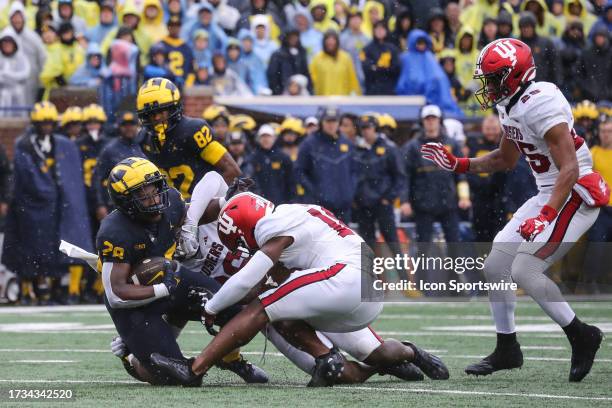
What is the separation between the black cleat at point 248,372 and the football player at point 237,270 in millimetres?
173

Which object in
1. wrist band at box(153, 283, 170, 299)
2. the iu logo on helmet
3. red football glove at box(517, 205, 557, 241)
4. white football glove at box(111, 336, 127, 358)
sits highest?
the iu logo on helmet

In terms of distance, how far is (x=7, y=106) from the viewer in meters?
15.7

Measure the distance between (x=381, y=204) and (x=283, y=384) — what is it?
6774 mm

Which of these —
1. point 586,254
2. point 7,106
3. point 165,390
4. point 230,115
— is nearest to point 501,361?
point 165,390

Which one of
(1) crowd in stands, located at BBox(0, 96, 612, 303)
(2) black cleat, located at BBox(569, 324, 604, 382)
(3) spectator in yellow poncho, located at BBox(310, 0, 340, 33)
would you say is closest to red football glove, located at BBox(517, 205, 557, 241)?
(2) black cleat, located at BBox(569, 324, 604, 382)

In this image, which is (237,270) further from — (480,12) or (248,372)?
(480,12)

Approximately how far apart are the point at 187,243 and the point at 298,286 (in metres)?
1.01

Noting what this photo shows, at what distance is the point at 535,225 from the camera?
23.0 feet

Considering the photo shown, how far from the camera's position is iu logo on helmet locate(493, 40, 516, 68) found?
7477 mm

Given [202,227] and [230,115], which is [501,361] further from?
[230,115]

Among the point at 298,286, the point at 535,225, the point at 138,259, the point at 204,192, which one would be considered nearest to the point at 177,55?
the point at 204,192

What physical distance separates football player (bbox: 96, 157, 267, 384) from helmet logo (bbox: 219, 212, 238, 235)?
0.35 m

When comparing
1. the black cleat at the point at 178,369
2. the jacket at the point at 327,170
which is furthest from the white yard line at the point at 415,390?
the jacket at the point at 327,170

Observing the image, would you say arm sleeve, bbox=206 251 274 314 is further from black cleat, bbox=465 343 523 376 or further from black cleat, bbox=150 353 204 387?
black cleat, bbox=465 343 523 376
